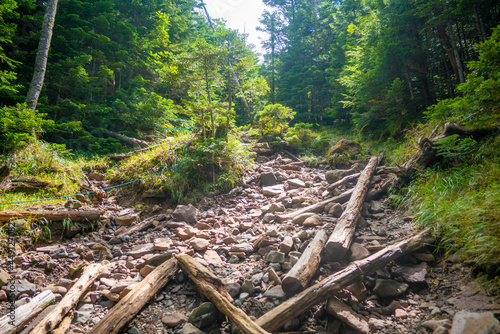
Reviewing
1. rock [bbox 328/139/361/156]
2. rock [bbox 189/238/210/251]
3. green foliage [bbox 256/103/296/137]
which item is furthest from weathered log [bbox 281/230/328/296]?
green foliage [bbox 256/103/296/137]

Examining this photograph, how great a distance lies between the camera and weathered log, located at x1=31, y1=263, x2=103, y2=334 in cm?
197

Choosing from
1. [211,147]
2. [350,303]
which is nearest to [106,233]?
[211,147]

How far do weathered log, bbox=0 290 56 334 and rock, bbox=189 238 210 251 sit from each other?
174 centimetres

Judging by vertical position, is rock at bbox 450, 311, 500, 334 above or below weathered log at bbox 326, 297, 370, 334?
above

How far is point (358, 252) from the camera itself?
279 centimetres

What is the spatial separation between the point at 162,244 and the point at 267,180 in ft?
11.8

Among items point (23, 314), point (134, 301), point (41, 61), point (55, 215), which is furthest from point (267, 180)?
point (41, 61)

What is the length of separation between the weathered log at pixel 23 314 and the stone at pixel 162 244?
1.31 metres

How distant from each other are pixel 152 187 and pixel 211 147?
1856 mm

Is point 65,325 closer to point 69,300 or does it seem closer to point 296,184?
point 69,300

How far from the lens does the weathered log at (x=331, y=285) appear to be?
1.99 m

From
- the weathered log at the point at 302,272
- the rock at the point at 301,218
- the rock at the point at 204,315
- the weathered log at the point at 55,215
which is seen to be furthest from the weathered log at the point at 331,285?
the weathered log at the point at 55,215

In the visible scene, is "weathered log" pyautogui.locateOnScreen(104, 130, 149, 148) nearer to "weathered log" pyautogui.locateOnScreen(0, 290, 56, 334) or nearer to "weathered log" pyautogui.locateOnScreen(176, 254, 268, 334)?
"weathered log" pyautogui.locateOnScreen(0, 290, 56, 334)

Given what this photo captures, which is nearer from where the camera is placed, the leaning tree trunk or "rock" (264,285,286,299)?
"rock" (264,285,286,299)
